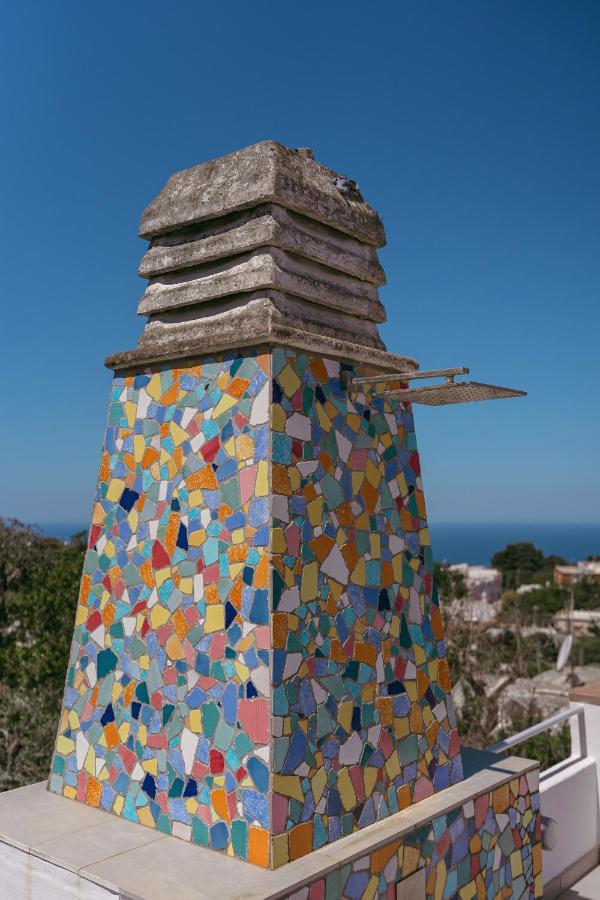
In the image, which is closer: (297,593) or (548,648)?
(297,593)

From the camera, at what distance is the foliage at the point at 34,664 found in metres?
10.3

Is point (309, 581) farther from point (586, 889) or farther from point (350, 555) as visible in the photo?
point (586, 889)

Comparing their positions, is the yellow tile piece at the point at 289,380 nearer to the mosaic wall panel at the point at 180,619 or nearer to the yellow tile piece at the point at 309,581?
the mosaic wall panel at the point at 180,619

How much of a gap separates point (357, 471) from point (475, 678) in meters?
12.4

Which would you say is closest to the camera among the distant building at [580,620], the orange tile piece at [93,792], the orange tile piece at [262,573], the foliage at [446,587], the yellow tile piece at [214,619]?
the orange tile piece at [262,573]

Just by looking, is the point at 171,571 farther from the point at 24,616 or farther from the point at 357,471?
the point at 24,616

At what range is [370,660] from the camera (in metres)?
3.27

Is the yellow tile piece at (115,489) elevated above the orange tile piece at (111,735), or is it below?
above

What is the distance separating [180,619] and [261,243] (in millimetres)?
1454

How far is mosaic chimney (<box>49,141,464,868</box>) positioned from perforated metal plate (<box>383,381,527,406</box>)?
0.22ft

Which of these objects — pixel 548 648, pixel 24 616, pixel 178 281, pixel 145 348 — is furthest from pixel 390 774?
pixel 548 648

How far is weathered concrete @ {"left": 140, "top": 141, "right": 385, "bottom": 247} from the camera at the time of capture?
322 centimetres

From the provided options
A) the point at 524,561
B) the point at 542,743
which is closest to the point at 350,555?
the point at 542,743

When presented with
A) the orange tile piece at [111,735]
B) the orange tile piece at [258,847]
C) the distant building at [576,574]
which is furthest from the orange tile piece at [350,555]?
the distant building at [576,574]
